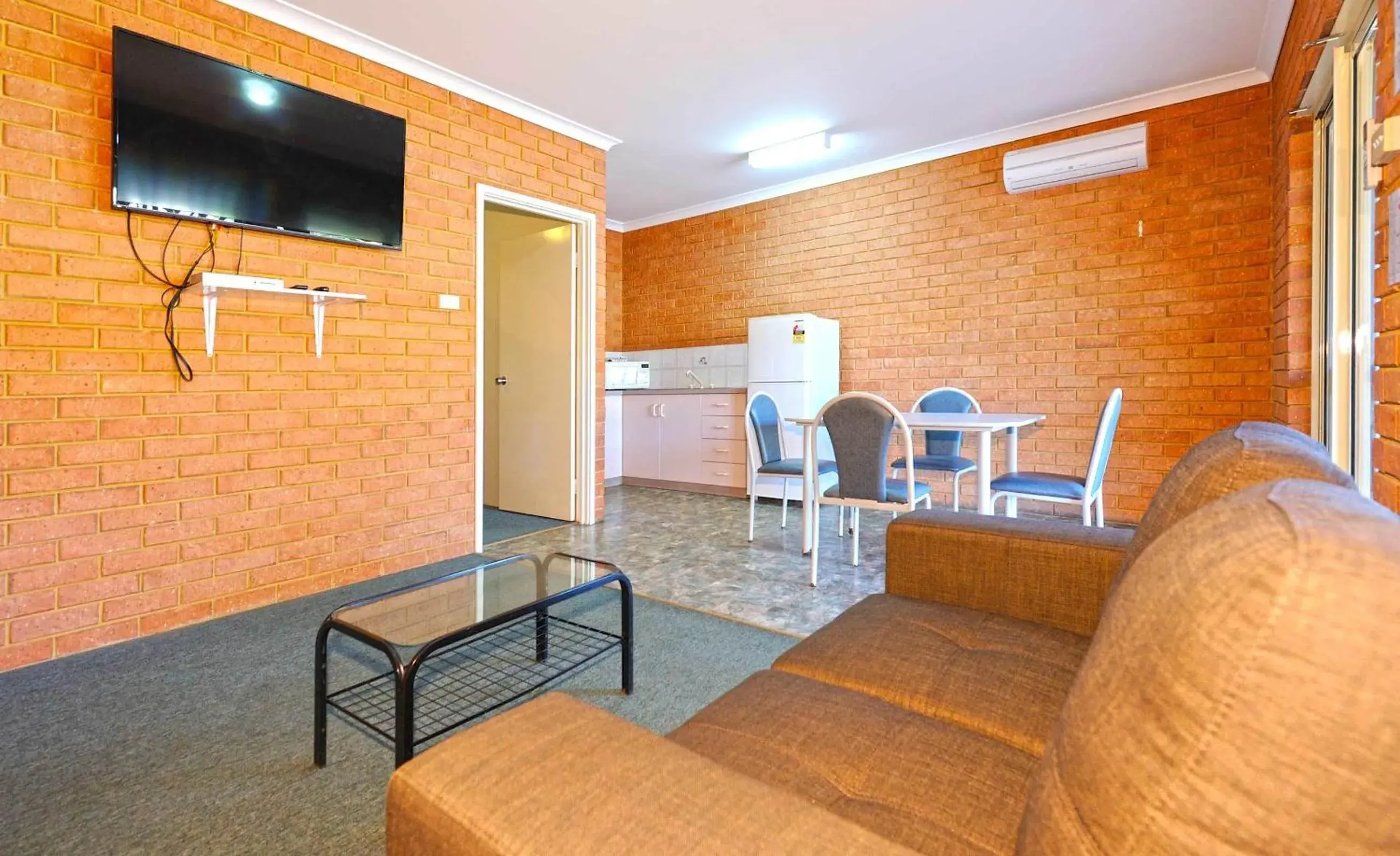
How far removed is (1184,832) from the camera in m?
0.40

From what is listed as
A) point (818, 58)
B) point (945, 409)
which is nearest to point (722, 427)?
point (945, 409)

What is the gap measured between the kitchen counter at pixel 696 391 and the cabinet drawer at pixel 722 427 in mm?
192

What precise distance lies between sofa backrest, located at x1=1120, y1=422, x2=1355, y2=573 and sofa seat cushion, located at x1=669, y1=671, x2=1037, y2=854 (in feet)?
1.16

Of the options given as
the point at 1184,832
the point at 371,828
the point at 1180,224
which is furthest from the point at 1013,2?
the point at 371,828

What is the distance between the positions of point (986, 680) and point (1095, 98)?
4.18 meters

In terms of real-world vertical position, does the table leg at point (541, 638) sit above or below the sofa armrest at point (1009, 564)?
below

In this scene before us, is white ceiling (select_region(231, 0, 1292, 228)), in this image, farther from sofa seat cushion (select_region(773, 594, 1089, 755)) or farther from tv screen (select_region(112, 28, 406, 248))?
sofa seat cushion (select_region(773, 594, 1089, 755))

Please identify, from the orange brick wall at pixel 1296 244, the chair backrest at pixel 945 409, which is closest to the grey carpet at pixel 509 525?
the chair backrest at pixel 945 409

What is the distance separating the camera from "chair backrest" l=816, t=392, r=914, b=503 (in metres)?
2.92

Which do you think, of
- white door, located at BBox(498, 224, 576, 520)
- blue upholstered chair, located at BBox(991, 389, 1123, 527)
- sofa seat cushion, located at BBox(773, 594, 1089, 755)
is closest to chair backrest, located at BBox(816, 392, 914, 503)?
blue upholstered chair, located at BBox(991, 389, 1123, 527)

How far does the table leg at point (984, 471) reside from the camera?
3.01 metres

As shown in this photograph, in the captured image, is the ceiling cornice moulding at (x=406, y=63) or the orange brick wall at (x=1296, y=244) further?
the orange brick wall at (x=1296, y=244)

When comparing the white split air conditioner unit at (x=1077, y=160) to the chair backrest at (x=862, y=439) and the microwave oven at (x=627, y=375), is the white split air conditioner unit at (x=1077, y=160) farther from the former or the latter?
the microwave oven at (x=627, y=375)

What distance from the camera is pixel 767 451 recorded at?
13.2ft
